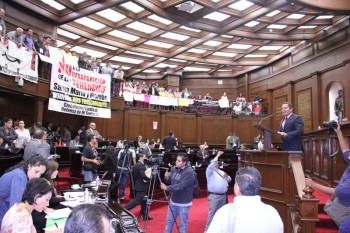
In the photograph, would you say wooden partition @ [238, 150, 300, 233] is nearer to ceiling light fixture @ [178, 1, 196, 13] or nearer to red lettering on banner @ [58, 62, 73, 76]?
red lettering on banner @ [58, 62, 73, 76]

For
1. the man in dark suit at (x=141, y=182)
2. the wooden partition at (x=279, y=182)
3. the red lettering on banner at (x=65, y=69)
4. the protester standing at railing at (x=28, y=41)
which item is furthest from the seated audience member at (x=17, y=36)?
the wooden partition at (x=279, y=182)

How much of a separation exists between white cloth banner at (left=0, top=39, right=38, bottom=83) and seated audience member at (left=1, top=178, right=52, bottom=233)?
20.4 ft

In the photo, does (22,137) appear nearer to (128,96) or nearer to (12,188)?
(12,188)

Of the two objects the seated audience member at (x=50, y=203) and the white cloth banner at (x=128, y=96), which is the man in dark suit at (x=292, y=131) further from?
the white cloth banner at (x=128, y=96)

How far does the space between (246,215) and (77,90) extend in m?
9.53

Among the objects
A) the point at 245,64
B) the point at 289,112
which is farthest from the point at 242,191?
the point at 245,64

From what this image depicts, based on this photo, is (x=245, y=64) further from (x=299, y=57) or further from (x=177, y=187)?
(x=177, y=187)

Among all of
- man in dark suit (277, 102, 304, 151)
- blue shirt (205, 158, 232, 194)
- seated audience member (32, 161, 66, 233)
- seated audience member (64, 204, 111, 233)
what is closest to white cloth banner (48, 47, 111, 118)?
seated audience member (32, 161, 66, 233)

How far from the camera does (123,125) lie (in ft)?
52.7

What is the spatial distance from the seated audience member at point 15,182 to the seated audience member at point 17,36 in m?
5.93

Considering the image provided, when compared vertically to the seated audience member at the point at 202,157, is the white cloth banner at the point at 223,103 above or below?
above

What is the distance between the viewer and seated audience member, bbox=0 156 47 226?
320 cm

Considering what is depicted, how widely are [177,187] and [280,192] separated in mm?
1468

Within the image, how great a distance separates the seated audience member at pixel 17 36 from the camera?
27.4 feet
